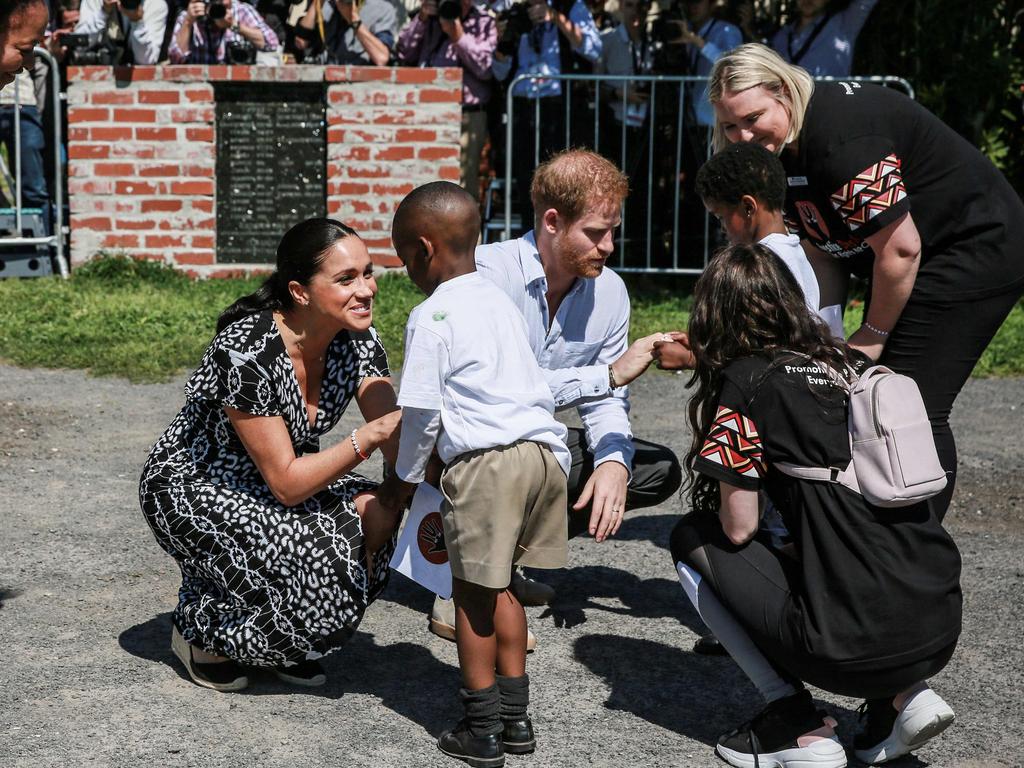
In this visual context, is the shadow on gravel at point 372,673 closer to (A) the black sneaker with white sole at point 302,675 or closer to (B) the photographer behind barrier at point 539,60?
(A) the black sneaker with white sole at point 302,675

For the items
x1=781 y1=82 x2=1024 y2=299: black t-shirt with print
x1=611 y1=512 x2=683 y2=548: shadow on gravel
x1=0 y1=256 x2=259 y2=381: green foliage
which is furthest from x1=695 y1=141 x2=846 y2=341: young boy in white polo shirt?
x1=0 y1=256 x2=259 y2=381: green foliage

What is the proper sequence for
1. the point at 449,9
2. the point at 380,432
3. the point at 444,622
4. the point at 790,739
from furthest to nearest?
the point at 449,9 < the point at 444,622 < the point at 380,432 < the point at 790,739

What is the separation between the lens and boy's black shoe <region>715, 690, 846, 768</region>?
344cm

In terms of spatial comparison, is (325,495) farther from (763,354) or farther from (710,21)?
(710,21)

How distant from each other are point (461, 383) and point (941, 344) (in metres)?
1.58

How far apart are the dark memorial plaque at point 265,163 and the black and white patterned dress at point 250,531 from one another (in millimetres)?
6823

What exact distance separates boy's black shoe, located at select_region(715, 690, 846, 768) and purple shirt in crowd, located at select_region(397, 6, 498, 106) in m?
7.57

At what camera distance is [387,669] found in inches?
163

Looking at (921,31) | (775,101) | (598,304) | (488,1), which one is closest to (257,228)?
(488,1)

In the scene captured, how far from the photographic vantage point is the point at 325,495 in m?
3.97

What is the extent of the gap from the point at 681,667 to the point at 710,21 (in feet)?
22.5

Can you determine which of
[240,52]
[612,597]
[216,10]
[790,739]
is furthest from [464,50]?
[790,739]

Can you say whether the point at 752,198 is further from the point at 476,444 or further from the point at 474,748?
the point at 474,748

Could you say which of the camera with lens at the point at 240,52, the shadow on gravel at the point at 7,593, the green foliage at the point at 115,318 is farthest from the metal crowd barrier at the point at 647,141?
the shadow on gravel at the point at 7,593
